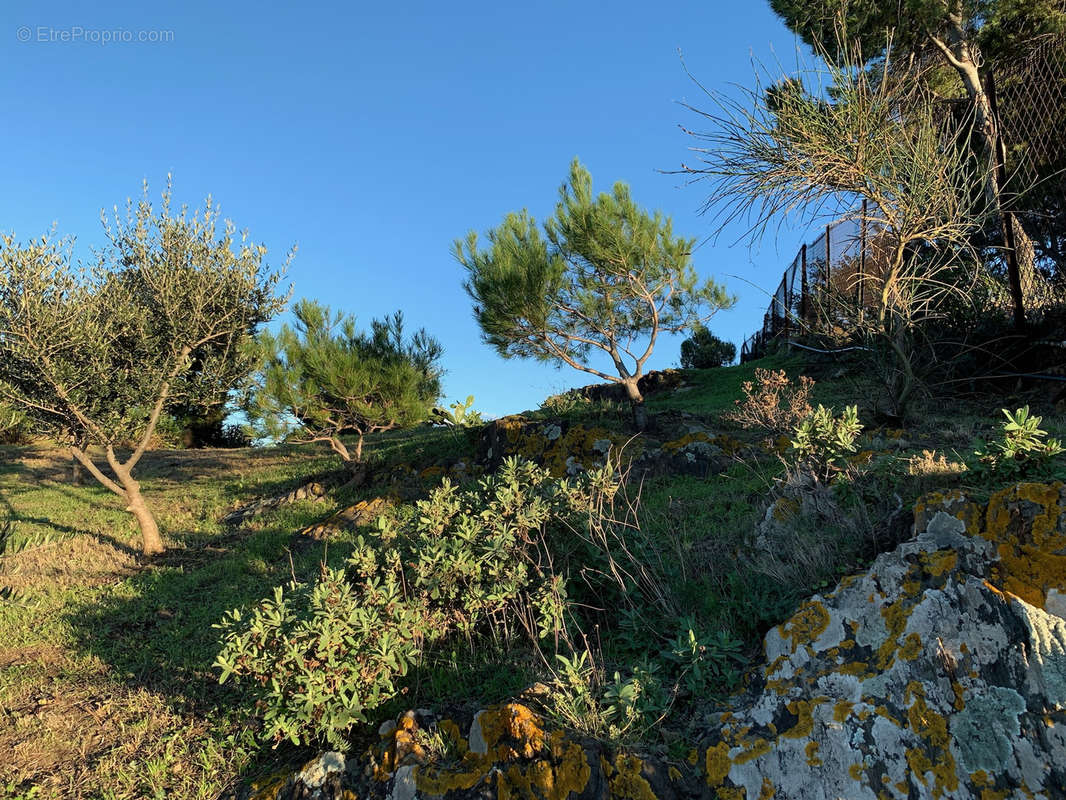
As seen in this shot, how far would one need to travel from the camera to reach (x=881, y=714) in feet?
8.34

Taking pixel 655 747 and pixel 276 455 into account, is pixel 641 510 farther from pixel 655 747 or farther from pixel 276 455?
pixel 276 455

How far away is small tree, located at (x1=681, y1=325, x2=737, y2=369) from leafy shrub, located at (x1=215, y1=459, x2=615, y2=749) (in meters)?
21.4

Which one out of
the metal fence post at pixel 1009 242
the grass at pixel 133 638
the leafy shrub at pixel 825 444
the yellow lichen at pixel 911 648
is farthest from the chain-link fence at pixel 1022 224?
the grass at pixel 133 638

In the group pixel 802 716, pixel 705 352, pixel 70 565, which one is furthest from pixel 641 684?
pixel 705 352

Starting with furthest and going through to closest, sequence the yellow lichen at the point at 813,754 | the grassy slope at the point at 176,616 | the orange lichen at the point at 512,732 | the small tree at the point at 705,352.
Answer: the small tree at the point at 705,352 → the grassy slope at the point at 176,616 → the orange lichen at the point at 512,732 → the yellow lichen at the point at 813,754

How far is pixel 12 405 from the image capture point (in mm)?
10367

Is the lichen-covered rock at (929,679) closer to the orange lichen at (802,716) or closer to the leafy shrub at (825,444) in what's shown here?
the orange lichen at (802,716)

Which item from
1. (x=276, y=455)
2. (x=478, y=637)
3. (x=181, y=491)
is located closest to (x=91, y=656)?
(x=478, y=637)

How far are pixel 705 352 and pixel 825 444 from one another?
833 inches

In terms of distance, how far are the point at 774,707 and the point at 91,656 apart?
20.9ft

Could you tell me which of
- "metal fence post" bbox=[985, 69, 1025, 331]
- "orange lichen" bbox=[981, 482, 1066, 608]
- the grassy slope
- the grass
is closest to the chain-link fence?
"metal fence post" bbox=[985, 69, 1025, 331]

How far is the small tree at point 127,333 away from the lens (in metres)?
9.75

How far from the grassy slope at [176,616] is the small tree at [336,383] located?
1.71 meters

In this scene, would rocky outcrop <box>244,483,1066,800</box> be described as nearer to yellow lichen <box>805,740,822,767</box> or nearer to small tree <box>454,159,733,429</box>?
yellow lichen <box>805,740,822,767</box>
